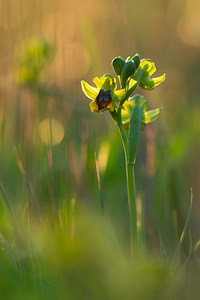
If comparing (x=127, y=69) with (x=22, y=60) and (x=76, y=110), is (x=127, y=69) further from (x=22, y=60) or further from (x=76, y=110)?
(x=22, y=60)

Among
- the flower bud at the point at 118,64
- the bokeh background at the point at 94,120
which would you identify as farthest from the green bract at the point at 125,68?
the bokeh background at the point at 94,120

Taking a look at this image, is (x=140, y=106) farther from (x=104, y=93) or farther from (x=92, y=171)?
(x=92, y=171)

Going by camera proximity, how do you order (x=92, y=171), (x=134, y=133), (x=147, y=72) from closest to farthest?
(x=134, y=133) → (x=147, y=72) → (x=92, y=171)

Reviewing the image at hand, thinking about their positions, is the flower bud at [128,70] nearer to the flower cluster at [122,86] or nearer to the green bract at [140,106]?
the flower cluster at [122,86]

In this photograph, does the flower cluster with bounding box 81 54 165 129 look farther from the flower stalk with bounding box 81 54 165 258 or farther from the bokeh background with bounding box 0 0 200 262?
the bokeh background with bounding box 0 0 200 262

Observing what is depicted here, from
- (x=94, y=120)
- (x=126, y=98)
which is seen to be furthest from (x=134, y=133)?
(x=94, y=120)

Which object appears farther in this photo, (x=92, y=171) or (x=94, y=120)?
(x=94, y=120)

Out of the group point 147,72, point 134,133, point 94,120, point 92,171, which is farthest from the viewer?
point 94,120

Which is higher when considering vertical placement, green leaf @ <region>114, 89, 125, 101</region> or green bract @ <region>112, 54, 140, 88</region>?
green bract @ <region>112, 54, 140, 88</region>

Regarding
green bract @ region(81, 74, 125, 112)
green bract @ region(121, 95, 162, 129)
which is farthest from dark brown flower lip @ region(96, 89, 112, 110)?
green bract @ region(121, 95, 162, 129)
